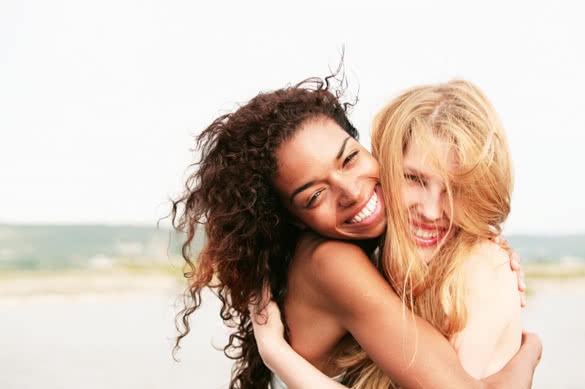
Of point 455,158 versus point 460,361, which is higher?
point 455,158

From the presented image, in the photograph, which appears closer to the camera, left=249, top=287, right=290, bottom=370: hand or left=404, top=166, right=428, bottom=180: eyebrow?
left=404, top=166, right=428, bottom=180: eyebrow

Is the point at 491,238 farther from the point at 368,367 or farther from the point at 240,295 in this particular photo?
the point at 240,295

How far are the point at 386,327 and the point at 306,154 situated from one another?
1.99ft

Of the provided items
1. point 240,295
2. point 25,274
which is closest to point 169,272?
point 25,274

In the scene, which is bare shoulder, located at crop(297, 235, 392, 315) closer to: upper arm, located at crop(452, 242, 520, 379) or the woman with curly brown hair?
the woman with curly brown hair

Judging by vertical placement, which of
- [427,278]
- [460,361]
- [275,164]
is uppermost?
[275,164]

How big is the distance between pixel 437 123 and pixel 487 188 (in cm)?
27

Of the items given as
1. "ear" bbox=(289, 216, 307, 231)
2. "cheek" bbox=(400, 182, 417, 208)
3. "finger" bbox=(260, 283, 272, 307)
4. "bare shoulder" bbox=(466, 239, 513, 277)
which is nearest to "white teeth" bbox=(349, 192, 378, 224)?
"cheek" bbox=(400, 182, 417, 208)

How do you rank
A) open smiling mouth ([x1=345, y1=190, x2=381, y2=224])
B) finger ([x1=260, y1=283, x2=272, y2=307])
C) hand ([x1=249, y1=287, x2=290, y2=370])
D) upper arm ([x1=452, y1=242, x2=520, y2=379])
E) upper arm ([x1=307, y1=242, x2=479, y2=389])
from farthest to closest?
finger ([x1=260, y1=283, x2=272, y2=307]) < hand ([x1=249, y1=287, x2=290, y2=370]) < open smiling mouth ([x1=345, y1=190, x2=381, y2=224]) < upper arm ([x1=452, y1=242, x2=520, y2=379]) < upper arm ([x1=307, y1=242, x2=479, y2=389])

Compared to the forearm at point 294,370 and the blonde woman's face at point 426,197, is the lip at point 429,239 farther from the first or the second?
the forearm at point 294,370

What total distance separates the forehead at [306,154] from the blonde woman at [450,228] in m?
0.21

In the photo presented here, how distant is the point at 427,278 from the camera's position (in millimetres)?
2182

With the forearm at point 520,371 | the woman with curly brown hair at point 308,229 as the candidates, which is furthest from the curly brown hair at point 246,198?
the forearm at point 520,371

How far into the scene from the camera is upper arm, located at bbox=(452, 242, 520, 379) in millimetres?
2072
